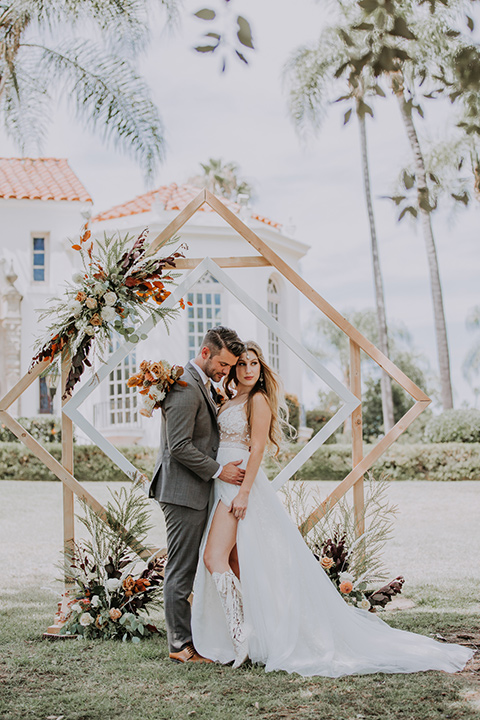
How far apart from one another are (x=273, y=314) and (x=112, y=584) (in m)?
16.5

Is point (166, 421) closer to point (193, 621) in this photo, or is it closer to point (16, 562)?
point (193, 621)

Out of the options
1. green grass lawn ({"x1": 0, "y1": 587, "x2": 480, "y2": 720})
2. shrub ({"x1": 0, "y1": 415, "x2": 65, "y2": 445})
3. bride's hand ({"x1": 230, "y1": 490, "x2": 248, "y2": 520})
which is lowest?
green grass lawn ({"x1": 0, "y1": 587, "x2": 480, "y2": 720})

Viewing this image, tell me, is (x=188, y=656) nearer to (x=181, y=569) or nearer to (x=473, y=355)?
(x=181, y=569)

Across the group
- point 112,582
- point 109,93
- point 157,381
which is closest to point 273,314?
point 109,93

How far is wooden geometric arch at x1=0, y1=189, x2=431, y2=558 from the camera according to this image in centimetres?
586

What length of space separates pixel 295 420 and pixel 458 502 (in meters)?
6.48

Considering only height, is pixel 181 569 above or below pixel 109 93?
below

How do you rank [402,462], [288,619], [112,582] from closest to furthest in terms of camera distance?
[288,619] < [112,582] < [402,462]

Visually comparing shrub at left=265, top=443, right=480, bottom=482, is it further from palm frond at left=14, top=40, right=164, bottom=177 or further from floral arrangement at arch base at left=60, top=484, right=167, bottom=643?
floral arrangement at arch base at left=60, top=484, right=167, bottom=643

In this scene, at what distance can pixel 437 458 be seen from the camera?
16641mm

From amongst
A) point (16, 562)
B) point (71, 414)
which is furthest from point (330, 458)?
point (71, 414)

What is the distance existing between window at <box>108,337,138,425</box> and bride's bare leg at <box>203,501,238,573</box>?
1418cm

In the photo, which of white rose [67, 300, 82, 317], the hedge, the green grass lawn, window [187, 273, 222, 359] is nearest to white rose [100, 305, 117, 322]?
white rose [67, 300, 82, 317]

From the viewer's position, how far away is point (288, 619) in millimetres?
4863
